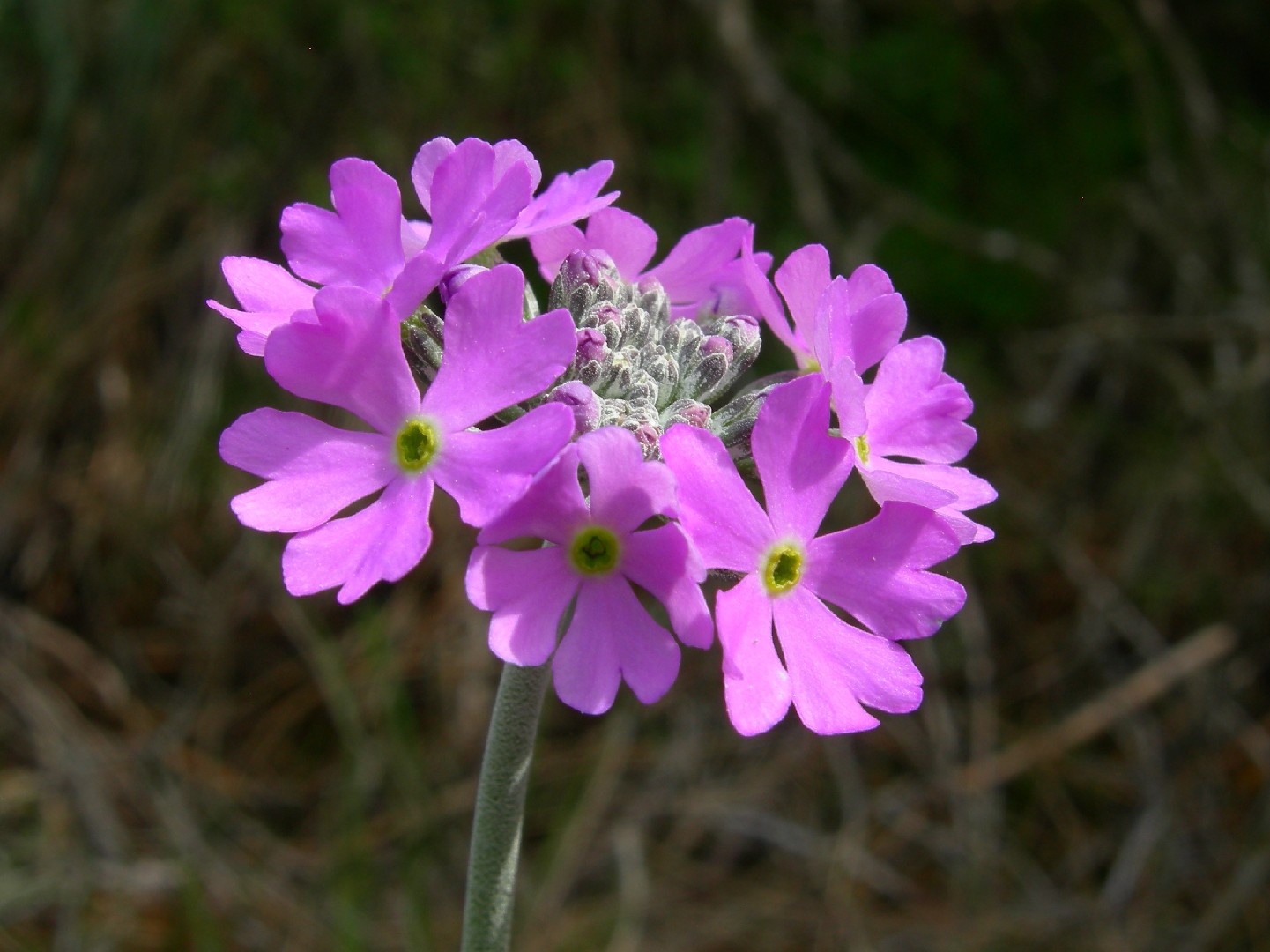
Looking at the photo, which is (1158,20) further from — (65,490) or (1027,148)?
(65,490)

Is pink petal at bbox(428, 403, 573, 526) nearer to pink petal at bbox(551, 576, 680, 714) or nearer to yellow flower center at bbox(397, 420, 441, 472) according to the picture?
yellow flower center at bbox(397, 420, 441, 472)

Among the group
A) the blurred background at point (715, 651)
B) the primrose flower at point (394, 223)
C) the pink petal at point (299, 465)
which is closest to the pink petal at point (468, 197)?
the primrose flower at point (394, 223)

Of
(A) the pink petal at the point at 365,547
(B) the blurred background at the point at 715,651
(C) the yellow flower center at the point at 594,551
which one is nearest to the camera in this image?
(A) the pink petal at the point at 365,547

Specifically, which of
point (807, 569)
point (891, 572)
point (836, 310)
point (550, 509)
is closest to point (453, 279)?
point (550, 509)

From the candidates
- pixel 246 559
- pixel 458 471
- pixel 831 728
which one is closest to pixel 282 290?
pixel 458 471

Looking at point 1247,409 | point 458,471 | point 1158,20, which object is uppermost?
point 1158,20

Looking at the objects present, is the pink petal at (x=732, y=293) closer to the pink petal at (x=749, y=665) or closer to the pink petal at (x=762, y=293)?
the pink petal at (x=762, y=293)
